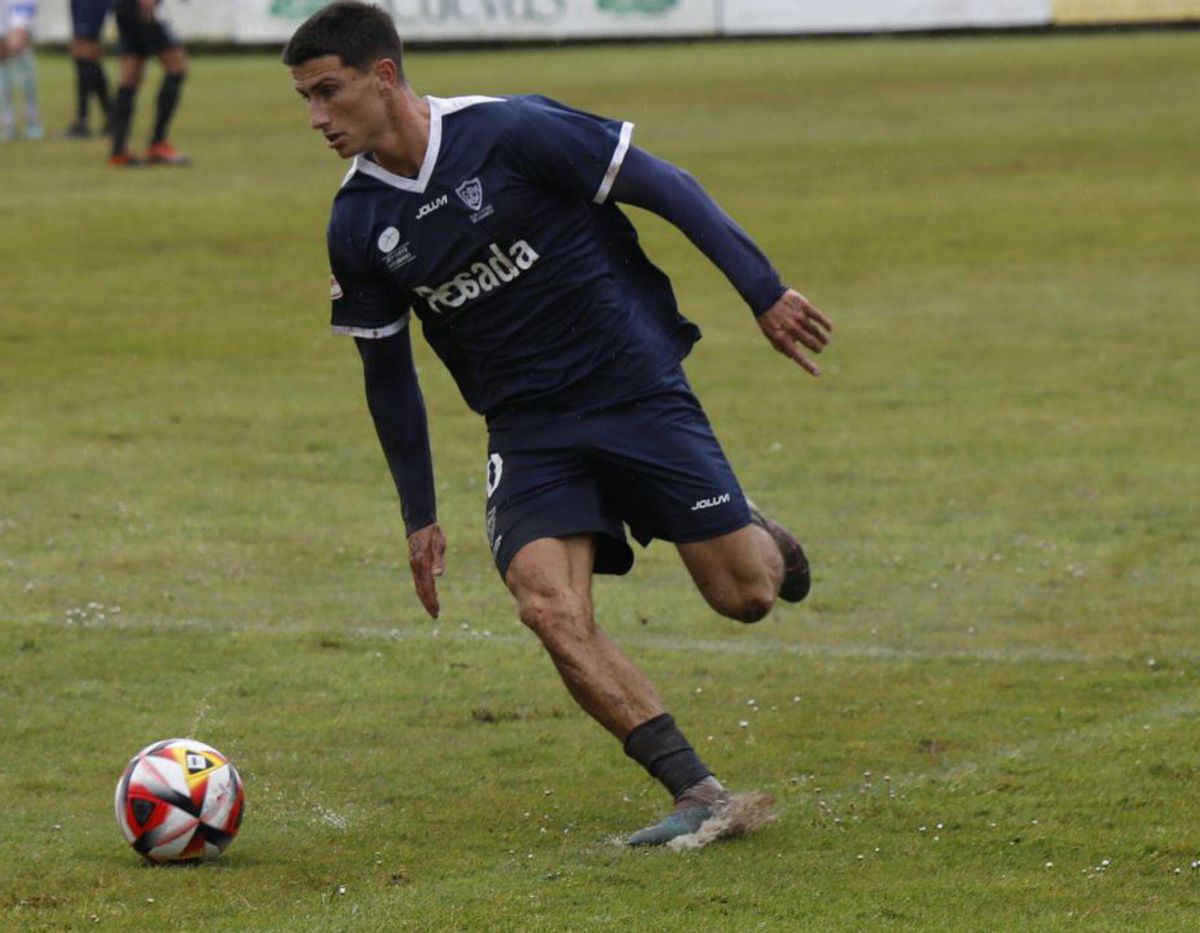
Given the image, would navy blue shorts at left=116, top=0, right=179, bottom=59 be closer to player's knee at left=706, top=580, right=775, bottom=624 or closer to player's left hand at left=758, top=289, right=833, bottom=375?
player's knee at left=706, top=580, right=775, bottom=624

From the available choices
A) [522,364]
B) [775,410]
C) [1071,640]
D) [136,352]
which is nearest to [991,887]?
[522,364]

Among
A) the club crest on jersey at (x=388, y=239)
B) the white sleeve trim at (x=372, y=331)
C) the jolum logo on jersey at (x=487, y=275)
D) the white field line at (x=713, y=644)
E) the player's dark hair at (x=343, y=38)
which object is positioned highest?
the player's dark hair at (x=343, y=38)

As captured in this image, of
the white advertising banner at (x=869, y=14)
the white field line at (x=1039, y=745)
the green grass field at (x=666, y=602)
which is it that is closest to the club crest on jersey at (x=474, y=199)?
the green grass field at (x=666, y=602)

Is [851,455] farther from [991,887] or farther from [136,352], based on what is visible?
[991,887]

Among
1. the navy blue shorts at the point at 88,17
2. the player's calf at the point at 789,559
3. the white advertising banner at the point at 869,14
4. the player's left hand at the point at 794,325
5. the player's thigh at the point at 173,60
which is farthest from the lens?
the white advertising banner at the point at 869,14

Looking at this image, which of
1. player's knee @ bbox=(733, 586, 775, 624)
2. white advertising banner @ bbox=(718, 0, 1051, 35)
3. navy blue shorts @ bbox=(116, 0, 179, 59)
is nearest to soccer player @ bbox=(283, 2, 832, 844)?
player's knee @ bbox=(733, 586, 775, 624)

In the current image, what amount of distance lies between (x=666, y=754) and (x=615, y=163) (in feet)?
5.52

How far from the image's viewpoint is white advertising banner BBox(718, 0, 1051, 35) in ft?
138

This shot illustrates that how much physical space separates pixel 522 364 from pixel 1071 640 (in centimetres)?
300

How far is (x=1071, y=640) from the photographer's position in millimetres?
8672

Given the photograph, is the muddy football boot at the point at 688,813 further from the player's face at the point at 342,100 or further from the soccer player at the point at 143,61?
the soccer player at the point at 143,61

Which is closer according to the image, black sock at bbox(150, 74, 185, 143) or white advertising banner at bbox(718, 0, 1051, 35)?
black sock at bbox(150, 74, 185, 143)

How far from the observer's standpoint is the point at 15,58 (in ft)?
89.5

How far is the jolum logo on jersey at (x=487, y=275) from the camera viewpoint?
6586 millimetres
